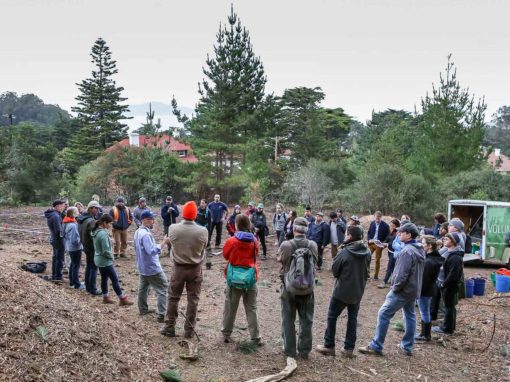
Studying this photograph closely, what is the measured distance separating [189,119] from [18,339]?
23.2 m

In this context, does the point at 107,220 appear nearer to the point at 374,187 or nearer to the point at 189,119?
the point at 374,187

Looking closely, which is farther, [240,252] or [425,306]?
[425,306]

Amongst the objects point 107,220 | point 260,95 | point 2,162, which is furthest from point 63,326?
point 260,95

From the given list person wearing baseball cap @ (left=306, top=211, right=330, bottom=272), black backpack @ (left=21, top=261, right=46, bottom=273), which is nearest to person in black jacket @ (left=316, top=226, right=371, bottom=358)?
person wearing baseball cap @ (left=306, top=211, right=330, bottom=272)

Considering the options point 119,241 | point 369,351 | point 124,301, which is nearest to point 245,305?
point 369,351

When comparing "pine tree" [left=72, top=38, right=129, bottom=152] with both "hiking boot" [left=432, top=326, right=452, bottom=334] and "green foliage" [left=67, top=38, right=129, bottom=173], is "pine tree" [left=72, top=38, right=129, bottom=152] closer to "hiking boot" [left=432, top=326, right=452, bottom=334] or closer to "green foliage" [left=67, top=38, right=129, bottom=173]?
"green foliage" [left=67, top=38, right=129, bottom=173]

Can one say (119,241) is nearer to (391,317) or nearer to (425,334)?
(391,317)

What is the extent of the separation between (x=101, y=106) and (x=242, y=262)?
40.7m

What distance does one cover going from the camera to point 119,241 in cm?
1070

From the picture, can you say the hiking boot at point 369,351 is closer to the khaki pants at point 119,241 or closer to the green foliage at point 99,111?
the khaki pants at point 119,241

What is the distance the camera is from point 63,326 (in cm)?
448

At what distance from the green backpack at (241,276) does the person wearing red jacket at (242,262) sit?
0.13 ft

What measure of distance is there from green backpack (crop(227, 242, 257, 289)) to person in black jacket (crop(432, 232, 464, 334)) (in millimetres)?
3224

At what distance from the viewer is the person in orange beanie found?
523 cm
